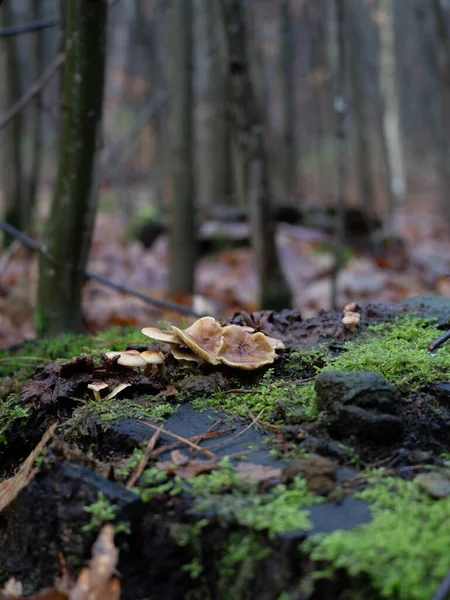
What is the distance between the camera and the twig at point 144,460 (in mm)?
1883

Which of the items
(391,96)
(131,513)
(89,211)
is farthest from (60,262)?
(391,96)

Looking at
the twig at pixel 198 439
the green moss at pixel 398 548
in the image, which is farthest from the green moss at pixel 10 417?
the green moss at pixel 398 548

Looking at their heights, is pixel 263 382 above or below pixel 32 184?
below

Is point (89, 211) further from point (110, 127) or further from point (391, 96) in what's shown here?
point (110, 127)

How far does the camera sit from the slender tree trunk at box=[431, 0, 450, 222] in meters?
9.65

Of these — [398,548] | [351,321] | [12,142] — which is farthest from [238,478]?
[12,142]

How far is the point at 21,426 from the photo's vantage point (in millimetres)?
2461

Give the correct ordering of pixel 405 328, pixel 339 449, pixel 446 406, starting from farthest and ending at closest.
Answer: pixel 405 328 → pixel 446 406 → pixel 339 449

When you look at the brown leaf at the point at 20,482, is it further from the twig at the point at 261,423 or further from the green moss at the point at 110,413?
the twig at the point at 261,423

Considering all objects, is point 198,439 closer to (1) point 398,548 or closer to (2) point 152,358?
(2) point 152,358

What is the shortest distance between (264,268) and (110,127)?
88.0 feet

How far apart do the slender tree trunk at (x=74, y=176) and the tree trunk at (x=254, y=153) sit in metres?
2.09

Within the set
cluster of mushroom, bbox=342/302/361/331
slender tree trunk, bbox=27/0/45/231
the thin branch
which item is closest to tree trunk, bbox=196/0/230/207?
slender tree trunk, bbox=27/0/45/231

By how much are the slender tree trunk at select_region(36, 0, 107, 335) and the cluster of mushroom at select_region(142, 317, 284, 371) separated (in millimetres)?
2048
